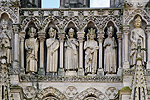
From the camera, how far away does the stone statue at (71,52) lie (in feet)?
108

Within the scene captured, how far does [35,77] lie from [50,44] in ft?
3.60

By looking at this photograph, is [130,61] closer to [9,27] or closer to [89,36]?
[89,36]

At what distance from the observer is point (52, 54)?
33062mm

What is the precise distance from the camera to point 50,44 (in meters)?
33.1

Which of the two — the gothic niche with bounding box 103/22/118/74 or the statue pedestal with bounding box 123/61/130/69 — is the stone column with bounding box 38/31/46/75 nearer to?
the gothic niche with bounding box 103/22/118/74

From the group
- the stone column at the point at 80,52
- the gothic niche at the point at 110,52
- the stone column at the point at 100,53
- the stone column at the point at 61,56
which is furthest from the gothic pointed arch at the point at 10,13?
the gothic niche at the point at 110,52

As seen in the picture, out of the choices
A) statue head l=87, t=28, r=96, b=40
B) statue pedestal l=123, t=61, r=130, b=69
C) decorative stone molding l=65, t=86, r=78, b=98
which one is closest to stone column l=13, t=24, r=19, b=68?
decorative stone molding l=65, t=86, r=78, b=98

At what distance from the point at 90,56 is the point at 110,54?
21.9 inches

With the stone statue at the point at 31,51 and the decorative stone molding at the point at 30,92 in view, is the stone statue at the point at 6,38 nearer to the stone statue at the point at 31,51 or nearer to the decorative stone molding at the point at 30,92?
the stone statue at the point at 31,51

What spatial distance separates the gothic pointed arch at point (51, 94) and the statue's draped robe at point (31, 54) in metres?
0.74

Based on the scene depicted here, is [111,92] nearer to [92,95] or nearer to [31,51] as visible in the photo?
[92,95]

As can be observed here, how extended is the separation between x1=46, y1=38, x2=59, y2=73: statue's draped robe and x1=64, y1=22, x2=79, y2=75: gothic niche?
0.28m

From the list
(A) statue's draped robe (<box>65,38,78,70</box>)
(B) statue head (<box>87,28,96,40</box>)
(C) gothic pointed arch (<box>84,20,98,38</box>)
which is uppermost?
(C) gothic pointed arch (<box>84,20,98,38</box>)

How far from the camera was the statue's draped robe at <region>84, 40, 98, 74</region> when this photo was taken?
32.8 meters
